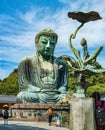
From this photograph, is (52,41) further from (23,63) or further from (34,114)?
(34,114)

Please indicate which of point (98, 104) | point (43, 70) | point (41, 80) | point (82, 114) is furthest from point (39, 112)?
point (82, 114)

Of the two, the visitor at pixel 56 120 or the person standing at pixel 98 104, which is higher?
the person standing at pixel 98 104

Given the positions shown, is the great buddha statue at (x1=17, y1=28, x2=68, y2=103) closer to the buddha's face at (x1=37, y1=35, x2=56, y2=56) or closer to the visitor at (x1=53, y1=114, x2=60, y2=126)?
the buddha's face at (x1=37, y1=35, x2=56, y2=56)

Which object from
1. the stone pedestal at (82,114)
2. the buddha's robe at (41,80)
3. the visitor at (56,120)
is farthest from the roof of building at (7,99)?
the stone pedestal at (82,114)

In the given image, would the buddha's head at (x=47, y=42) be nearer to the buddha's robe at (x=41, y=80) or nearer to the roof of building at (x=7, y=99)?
the buddha's robe at (x=41, y=80)

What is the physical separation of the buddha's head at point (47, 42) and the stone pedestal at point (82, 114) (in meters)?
16.5

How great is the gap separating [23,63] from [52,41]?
2014 millimetres

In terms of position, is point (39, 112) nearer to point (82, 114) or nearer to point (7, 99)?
point (82, 114)

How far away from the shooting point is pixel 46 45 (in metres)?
22.4

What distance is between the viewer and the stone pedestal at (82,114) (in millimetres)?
5703

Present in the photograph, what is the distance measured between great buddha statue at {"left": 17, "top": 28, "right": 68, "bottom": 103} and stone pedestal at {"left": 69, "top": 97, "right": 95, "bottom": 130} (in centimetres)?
1583

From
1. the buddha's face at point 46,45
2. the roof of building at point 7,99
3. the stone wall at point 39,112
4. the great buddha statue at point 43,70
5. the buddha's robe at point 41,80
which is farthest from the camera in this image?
the roof of building at point 7,99

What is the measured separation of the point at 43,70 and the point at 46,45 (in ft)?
4.56

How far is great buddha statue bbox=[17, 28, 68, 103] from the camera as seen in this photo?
21.9 meters
